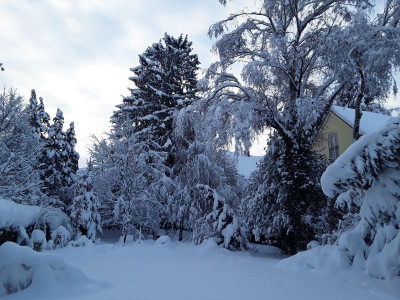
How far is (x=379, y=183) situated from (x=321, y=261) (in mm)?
2151

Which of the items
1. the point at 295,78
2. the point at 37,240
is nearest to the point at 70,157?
the point at 37,240

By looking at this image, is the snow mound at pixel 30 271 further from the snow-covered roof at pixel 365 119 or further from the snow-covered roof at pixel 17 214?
the snow-covered roof at pixel 365 119

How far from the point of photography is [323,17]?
1341 cm

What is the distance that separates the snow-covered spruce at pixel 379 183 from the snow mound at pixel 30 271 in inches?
173

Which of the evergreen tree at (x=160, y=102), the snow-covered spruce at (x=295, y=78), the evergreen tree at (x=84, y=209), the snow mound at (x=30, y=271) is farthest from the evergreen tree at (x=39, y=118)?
the snow mound at (x=30, y=271)

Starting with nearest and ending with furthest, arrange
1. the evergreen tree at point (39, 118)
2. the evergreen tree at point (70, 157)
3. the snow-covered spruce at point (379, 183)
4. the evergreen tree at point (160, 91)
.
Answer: the snow-covered spruce at point (379, 183) < the evergreen tree at point (160, 91) < the evergreen tree at point (70, 157) < the evergreen tree at point (39, 118)

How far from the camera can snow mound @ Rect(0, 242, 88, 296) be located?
4.08m

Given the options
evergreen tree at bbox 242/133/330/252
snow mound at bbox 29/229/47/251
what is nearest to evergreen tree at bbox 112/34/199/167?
evergreen tree at bbox 242/133/330/252

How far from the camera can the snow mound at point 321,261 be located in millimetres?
6355

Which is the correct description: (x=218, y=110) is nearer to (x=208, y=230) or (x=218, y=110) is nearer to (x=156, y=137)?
(x=208, y=230)

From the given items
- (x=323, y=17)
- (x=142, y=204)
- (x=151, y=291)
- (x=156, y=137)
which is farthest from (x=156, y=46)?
(x=151, y=291)

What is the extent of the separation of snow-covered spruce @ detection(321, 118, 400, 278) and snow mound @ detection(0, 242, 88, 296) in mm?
4406

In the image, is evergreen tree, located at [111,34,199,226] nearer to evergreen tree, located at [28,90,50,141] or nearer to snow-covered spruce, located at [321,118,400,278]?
evergreen tree, located at [28,90,50,141]

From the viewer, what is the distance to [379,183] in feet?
18.7
